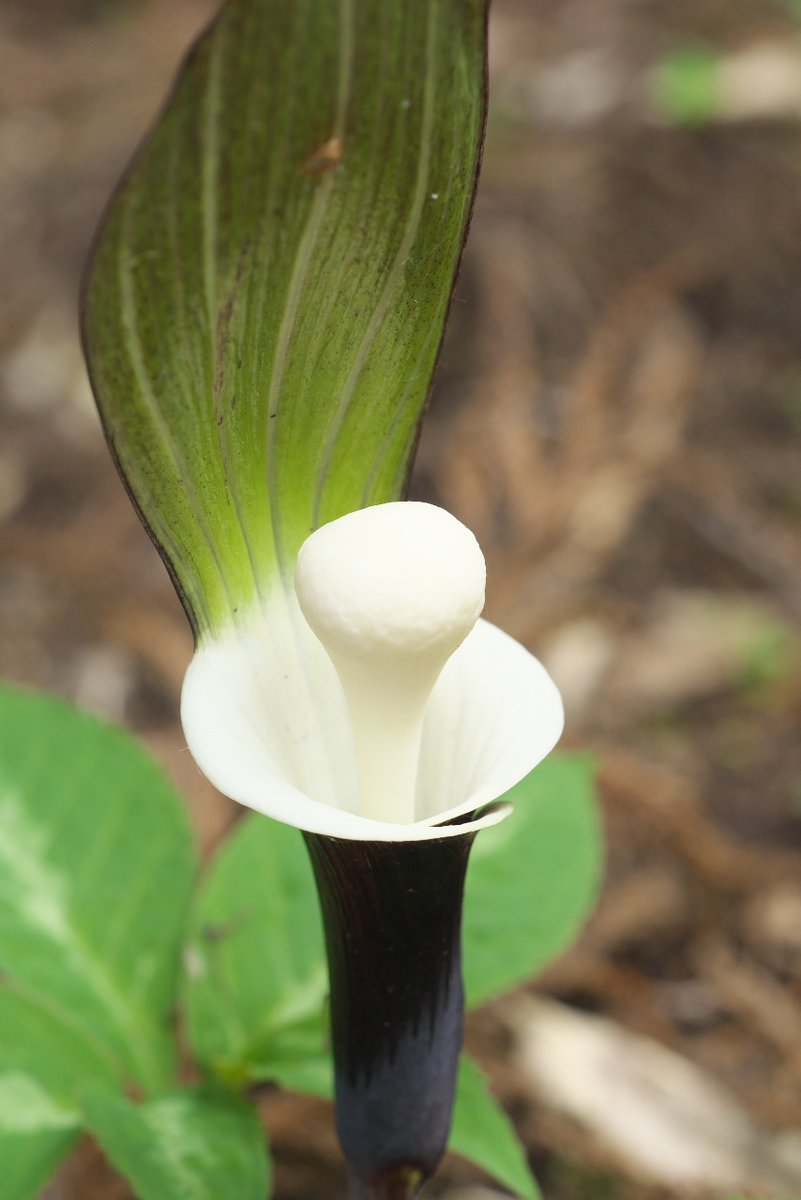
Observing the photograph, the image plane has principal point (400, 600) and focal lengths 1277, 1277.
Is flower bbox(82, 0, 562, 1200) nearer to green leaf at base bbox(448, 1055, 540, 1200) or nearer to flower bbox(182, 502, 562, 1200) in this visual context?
flower bbox(182, 502, 562, 1200)

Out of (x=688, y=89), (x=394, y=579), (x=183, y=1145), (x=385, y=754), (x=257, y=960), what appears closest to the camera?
(x=394, y=579)

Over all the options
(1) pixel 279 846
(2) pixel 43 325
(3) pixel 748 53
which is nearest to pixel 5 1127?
(1) pixel 279 846

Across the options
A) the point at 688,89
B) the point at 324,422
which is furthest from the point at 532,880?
the point at 688,89

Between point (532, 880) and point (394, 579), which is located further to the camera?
point (532, 880)

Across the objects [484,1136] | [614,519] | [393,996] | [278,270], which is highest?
[278,270]

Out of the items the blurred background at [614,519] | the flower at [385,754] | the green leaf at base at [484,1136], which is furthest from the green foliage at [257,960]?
the blurred background at [614,519]

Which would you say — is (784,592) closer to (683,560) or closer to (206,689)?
(683,560)

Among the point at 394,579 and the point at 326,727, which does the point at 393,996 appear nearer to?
the point at 326,727
